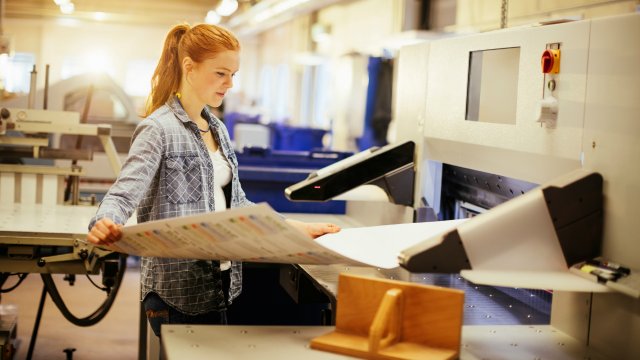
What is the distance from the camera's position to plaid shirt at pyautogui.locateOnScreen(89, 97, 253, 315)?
7.48 feet

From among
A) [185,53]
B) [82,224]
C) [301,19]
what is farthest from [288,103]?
[185,53]

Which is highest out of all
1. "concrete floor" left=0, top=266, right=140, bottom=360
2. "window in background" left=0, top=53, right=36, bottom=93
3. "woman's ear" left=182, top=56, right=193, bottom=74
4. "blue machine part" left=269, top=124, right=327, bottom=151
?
"window in background" left=0, top=53, right=36, bottom=93

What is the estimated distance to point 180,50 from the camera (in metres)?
2.40

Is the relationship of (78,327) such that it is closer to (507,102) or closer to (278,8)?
(507,102)

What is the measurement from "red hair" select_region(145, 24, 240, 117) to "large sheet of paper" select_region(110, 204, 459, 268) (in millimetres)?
611

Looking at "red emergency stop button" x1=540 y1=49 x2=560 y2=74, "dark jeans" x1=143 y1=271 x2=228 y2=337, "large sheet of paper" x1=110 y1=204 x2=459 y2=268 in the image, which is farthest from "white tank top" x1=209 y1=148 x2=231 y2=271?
"red emergency stop button" x1=540 y1=49 x2=560 y2=74

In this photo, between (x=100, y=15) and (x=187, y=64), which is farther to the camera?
(x=100, y=15)

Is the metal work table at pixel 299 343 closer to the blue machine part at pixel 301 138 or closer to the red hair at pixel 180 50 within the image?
the red hair at pixel 180 50

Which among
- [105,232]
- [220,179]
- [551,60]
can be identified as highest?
[551,60]

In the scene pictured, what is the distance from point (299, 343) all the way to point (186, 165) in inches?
27.7

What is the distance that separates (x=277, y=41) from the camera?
60.6 feet

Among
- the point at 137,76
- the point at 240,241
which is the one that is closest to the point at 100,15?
the point at 137,76

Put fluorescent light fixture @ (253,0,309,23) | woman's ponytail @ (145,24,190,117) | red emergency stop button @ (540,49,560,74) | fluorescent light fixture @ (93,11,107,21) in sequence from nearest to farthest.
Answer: red emergency stop button @ (540,49,560,74) < woman's ponytail @ (145,24,190,117) < fluorescent light fixture @ (253,0,309,23) < fluorescent light fixture @ (93,11,107,21)

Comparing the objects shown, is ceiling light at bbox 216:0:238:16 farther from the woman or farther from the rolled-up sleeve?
the rolled-up sleeve
